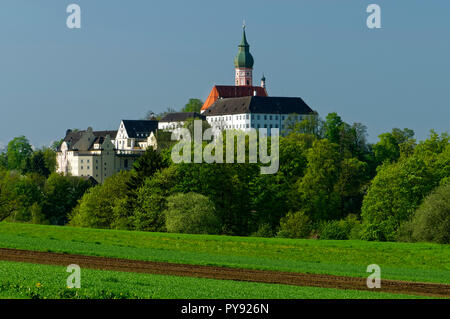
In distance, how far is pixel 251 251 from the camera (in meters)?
52.3

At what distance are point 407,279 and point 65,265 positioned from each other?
15.1 metres

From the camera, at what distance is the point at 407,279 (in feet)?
119

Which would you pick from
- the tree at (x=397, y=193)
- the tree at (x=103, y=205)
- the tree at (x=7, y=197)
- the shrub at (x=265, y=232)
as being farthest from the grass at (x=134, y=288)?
the tree at (x=7, y=197)

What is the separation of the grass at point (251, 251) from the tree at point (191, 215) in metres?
15.5

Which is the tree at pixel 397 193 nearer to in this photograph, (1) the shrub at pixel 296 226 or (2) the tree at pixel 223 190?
(1) the shrub at pixel 296 226

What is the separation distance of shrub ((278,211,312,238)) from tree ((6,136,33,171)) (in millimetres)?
117555

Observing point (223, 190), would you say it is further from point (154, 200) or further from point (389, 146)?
point (389, 146)

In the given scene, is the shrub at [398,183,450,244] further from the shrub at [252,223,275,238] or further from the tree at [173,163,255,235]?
the tree at [173,163,255,235]

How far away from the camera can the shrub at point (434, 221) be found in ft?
197

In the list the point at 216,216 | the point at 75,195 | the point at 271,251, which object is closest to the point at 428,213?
the point at 271,251

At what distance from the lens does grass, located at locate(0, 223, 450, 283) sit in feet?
137

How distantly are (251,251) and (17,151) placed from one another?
152 metres

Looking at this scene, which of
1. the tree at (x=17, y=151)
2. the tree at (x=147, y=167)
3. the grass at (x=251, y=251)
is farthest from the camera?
the tree at (x=17, y=151)
